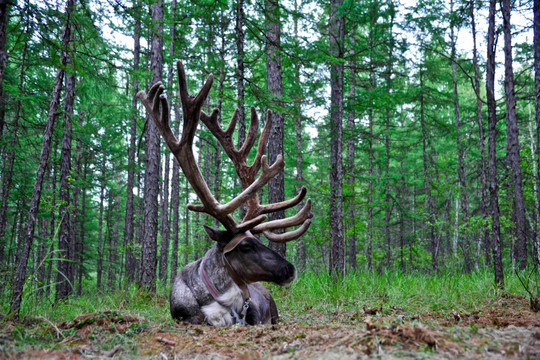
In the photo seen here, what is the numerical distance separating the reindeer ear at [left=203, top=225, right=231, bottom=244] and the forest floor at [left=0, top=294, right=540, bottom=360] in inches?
41.1

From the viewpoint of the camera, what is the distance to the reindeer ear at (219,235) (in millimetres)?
4565

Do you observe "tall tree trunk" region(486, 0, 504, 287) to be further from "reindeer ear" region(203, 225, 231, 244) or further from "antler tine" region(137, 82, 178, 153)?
"antler tine" region(137, 82, 178, 153)

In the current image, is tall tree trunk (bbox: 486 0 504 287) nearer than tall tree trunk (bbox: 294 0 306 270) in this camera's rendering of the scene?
Yes

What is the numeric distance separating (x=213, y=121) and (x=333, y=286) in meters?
3.43

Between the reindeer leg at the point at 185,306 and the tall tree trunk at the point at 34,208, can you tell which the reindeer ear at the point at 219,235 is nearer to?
the reindeer leg at the point at 185,306

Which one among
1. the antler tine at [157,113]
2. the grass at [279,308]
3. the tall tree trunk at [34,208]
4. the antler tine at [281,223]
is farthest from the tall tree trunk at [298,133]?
the tall tree trunk at [34,208]

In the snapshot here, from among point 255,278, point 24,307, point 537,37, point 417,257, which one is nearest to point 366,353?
point 255,278

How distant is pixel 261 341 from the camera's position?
3.15 meters

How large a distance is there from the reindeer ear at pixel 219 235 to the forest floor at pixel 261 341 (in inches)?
41.1

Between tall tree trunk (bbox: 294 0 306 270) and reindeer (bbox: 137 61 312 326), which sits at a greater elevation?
tall tree trunk (bbox: 294 0 306 270)

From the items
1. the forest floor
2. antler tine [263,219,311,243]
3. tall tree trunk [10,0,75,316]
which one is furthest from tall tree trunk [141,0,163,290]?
the forest floor

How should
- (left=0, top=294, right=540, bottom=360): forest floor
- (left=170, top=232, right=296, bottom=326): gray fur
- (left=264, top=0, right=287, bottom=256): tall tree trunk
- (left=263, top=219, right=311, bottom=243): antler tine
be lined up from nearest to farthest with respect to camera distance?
(left=0, top=294, right=540, bottom=360): forest floor < (left=170, top=232, right=296, bottom=326): gray fur < (left=263, top=219, right=311, bottom=243): antler tine < (left=264, top=0, right=287, bottom=256): tall tree trunk

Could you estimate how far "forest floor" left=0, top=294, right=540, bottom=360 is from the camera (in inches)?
89.1

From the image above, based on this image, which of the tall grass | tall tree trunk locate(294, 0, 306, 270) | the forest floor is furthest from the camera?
tall tree trunk locate(294, 0, 306, 270)
